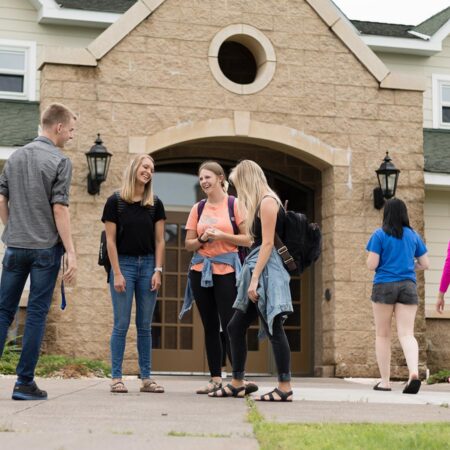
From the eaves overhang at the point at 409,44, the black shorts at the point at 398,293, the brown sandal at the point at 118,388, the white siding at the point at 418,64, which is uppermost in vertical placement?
the eaves overhang at the point at 409,44

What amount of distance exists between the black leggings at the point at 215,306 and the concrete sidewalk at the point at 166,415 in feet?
1.37

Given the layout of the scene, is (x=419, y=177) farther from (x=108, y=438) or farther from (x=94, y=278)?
(x=108, y=438)

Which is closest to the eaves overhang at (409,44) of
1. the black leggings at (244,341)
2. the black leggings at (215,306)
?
the black leggings at (215,306)

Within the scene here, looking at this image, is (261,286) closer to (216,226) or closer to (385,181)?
(216,226)

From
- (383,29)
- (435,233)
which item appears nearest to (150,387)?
(435,233)

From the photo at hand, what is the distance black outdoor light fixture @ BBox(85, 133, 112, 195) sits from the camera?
499 inches

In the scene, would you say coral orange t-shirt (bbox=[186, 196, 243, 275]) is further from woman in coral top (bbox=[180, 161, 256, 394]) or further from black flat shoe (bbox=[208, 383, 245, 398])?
black flat shoe (bbox=[208, 383, 245, 398])

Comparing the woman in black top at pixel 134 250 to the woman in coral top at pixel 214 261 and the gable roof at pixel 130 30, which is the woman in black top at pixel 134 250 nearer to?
the woman in coral top at pixel 214 261

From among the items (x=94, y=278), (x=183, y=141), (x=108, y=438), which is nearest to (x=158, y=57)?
(x=183, y=141)

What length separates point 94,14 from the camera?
52.5ft

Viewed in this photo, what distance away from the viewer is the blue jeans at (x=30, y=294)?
7359 millimetres

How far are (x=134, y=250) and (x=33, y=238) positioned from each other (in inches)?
47.9

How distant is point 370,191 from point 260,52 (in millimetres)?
2325

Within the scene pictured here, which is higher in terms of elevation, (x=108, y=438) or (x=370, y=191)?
(x=370, y=191)
